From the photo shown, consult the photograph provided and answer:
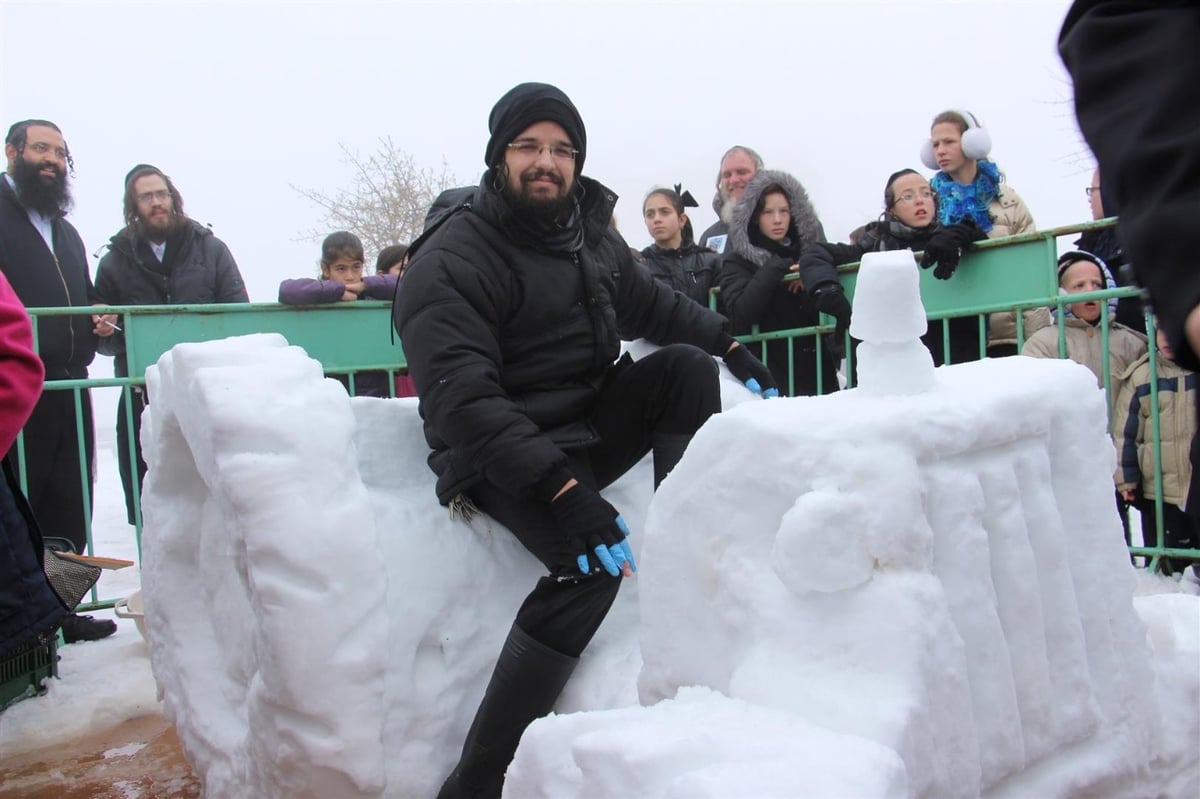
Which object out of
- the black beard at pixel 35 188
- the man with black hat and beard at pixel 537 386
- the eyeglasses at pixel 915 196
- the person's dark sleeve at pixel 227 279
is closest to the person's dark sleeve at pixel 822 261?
the eyeglasses at pixel 915 196

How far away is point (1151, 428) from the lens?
12.3 feet

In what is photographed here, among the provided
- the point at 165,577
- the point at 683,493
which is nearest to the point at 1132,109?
the point at 683,493

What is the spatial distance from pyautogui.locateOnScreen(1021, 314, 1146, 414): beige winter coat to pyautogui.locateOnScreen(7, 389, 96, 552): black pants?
3.94 meters

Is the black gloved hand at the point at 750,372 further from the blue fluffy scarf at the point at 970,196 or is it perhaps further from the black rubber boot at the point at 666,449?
the blue fluffy scarf at the point at 970,196

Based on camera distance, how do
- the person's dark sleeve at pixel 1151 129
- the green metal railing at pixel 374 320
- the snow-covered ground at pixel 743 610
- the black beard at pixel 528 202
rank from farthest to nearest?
the green metal railing at pixel 374 320 → the black beard at pixel 528 202 → the snow-covered ground at pixel 743 610 → the person's dark sleeve at pixel 1151 129

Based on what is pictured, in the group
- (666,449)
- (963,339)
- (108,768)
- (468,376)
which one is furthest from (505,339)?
(963,339)

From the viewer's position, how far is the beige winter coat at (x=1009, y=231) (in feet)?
13.5

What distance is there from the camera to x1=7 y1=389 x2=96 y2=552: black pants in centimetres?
441

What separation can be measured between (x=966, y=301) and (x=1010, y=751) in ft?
9.29

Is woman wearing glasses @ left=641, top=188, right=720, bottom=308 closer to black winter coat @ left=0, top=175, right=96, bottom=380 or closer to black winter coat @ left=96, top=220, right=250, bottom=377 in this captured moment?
black winter coat @ left=96, top=220, right=250, bottom=377

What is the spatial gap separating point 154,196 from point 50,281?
2.25ft

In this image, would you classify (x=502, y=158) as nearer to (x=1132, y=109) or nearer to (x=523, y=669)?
(x=523, y=669)

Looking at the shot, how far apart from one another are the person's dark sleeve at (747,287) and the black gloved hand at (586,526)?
274 cm

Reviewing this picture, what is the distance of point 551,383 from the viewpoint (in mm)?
2607
